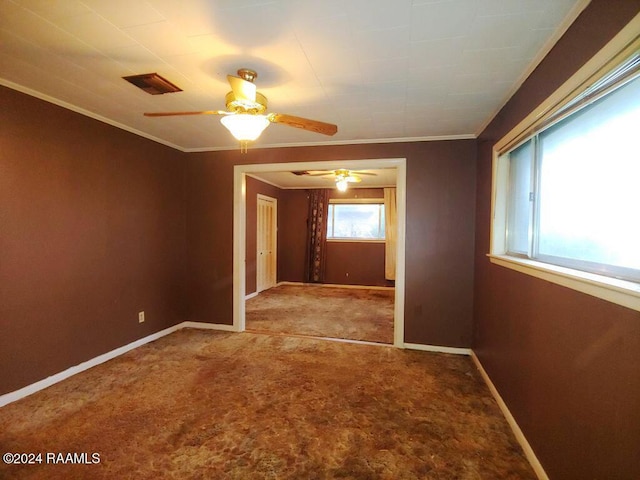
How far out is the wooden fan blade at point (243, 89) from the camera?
181 cm

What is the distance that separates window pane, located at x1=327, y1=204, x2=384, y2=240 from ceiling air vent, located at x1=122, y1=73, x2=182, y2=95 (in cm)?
551

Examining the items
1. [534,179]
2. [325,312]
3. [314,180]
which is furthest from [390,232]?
[534,179]

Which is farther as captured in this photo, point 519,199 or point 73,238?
point 73,238

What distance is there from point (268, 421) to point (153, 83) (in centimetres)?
266

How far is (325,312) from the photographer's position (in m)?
5.14

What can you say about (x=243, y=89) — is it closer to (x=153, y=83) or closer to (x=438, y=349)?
(x=153, y=83)

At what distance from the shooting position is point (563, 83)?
5.04 ft

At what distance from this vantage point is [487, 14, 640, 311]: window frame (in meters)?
1.07

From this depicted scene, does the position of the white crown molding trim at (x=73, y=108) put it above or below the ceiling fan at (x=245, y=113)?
above

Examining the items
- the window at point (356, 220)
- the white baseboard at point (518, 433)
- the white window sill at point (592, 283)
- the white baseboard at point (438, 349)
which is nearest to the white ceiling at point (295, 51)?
the white window sill at point (592, 283)

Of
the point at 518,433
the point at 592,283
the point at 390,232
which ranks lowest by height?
the point at 518,433

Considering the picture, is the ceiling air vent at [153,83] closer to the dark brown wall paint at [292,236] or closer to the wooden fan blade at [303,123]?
the wooden fan blade at [303,123]

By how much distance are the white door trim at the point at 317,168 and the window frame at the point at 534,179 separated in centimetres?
104

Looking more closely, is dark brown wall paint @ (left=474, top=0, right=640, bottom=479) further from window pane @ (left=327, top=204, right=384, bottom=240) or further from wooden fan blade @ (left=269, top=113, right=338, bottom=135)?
window pane @ (left=327, top=204, right=384, bottom=240)
